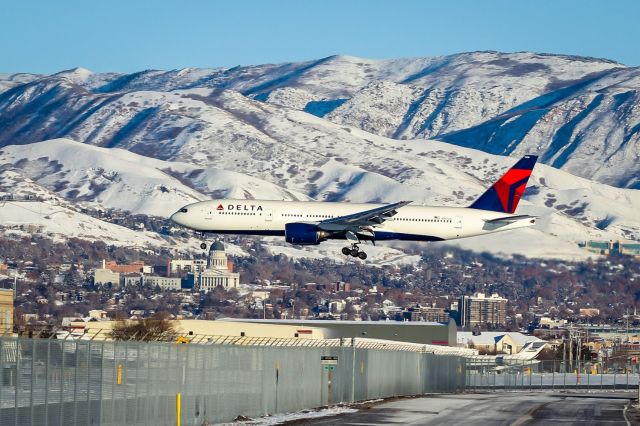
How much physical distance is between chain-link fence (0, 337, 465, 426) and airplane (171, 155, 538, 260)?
32.3m

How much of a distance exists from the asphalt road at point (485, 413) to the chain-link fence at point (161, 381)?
303 cm

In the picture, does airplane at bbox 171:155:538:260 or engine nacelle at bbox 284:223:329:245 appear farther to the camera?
airplane at bbox 171:155:538:260

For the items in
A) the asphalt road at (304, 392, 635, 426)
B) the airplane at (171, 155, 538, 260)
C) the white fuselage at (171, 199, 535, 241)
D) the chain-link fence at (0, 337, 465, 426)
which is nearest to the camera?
the chain-link fence at (0, 337, 465, 426)

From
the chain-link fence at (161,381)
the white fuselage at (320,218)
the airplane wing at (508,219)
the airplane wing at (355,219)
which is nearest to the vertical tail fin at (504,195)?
the white fuselage at (320,218)

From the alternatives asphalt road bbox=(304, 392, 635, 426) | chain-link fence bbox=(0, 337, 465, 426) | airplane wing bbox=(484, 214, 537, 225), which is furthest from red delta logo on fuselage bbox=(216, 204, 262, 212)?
chain-link fence bbox=(0, 337, 465, 426)

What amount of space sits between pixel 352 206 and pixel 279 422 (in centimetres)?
6110

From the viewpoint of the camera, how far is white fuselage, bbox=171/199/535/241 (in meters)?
118

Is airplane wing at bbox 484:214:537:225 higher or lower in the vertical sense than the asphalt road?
higher

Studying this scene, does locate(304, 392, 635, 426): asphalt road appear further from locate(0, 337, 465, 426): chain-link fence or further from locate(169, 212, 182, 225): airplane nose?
locate(169, 212, 182, 225): airplane nose

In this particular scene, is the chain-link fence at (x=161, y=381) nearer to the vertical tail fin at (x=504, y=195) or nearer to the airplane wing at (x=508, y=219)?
the airplane wing at (x=508, y=219)

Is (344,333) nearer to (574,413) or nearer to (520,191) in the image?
(520,191)

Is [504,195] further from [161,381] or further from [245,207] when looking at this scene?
[161,381]

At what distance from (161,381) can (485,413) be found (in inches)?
858

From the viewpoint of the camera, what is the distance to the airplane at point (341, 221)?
115m
